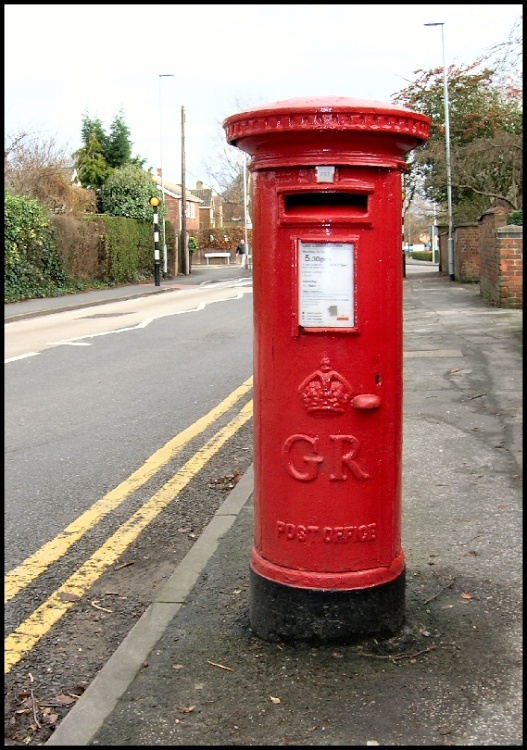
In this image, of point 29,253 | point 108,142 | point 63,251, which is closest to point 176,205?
point 108,142

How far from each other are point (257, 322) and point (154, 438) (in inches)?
145

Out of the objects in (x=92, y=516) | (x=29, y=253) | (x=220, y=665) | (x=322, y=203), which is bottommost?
(x=220, y=665)

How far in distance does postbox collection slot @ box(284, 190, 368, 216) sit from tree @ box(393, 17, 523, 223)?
60.0 ft

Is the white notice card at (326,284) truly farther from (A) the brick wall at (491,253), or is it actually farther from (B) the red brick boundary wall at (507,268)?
(A) the brick wall at (491,253)

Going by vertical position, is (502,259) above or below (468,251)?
below

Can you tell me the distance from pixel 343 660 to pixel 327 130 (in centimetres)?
188

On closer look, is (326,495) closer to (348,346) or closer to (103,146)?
(348,346)

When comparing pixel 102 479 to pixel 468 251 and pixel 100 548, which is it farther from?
pixel 468 251

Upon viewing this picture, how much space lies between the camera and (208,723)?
2625mm

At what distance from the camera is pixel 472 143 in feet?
81.7

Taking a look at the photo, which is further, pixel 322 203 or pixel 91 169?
pixel 91 169

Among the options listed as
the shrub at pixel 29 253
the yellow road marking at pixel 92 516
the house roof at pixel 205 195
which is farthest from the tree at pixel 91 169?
the house roof at pixel 205 195

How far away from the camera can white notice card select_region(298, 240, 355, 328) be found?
2.88 meters

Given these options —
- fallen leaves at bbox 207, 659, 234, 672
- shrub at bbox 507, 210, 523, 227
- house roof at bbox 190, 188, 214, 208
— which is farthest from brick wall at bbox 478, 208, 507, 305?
house roof at bbox 190, 188, 214, 208
